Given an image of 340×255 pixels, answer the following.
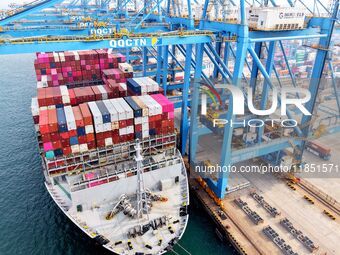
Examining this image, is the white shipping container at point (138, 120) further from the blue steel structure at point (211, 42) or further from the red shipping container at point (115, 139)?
the blue steel structure at point (211, 42)

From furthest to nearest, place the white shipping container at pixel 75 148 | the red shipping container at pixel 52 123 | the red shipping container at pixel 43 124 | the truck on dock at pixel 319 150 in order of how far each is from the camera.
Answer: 1. the truck on dock at pixel 319 150
2. the white shipping container at pixel 75 148
3. the red shipping container at pixel 52 123
4. the red shipping container at pixel 43 124

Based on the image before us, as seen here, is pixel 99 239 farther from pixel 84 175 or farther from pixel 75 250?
pixel 84 175

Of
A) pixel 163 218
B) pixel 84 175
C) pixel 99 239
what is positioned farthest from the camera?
pixel 84 175

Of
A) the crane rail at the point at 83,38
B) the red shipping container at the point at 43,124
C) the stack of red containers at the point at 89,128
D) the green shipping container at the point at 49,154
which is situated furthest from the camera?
the stack of red containers at the point at 89,128

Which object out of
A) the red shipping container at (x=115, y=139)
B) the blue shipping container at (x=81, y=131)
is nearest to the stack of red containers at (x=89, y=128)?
the blue shipping container at (x=81, y=131)

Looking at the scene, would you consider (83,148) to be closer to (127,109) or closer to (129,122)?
(129,122)

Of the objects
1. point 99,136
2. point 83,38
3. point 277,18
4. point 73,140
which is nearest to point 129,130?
→ point 99,136

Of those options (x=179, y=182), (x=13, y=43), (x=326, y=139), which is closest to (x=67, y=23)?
(x=13, y=43)

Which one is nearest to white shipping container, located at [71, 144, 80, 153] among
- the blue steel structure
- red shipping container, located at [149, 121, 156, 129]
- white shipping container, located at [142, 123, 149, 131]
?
white shipping container, located at [142, 123, 149, 131]
